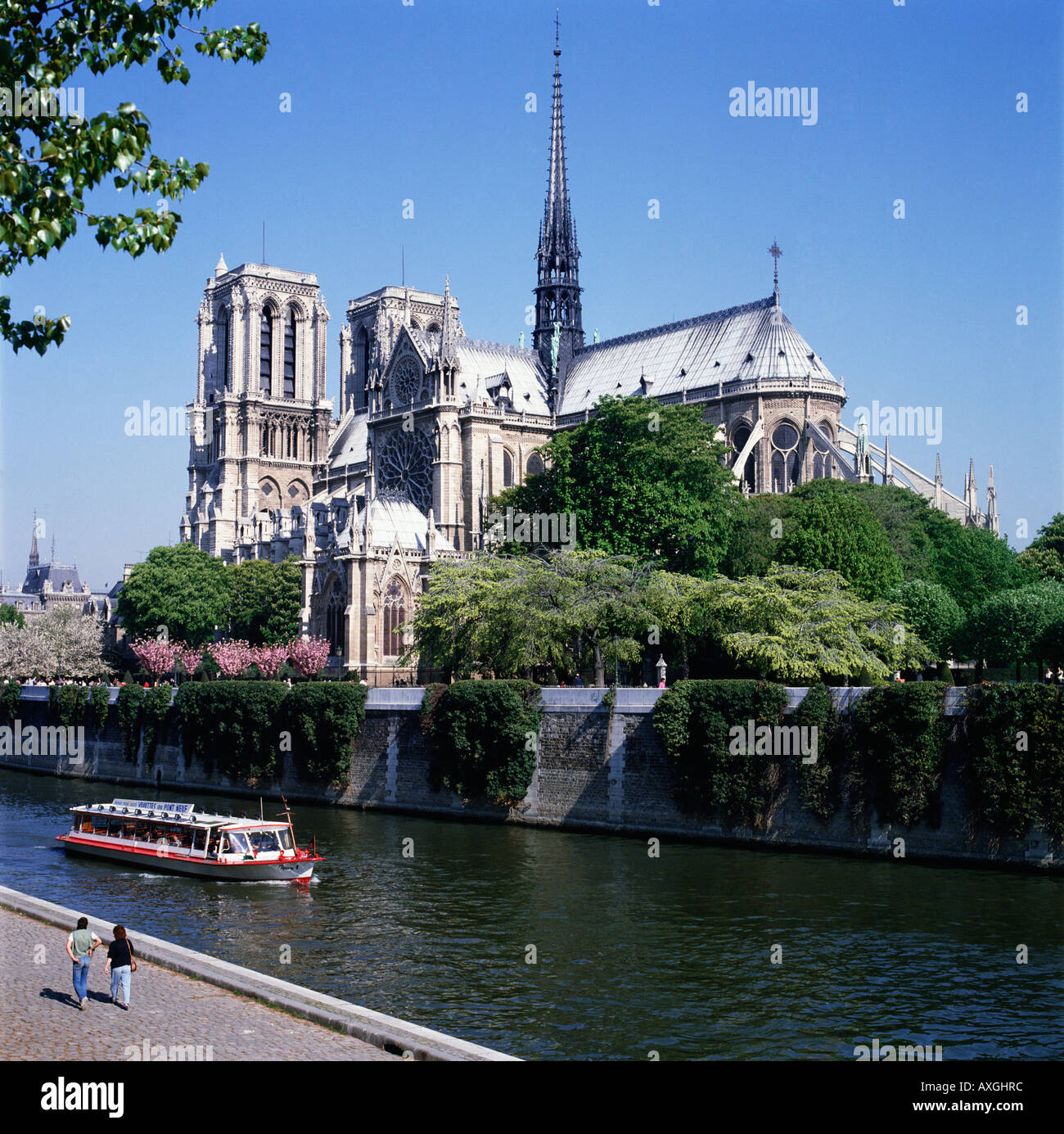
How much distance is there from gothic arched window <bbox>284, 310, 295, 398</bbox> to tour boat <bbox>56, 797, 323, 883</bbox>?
93213mm

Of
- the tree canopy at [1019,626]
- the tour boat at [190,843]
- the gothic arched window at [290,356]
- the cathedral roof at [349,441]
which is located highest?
the gothic arched window at [290,356]

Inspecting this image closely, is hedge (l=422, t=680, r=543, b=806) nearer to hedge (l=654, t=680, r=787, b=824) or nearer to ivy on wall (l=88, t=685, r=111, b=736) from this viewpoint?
hedge (l=654, t=680, r=787, b=824)

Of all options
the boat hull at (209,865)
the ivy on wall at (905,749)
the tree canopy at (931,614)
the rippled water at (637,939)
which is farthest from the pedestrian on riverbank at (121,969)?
the tree canopy at (931,614)

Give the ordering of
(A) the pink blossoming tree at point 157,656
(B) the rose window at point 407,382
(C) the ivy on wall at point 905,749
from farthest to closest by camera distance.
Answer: (B) the rose window at point 407,382 → (A) the pink blossoming tree at point 157,656 → (C) the ivy on wall at point 905,749

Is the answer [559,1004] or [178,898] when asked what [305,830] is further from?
[559,1004]

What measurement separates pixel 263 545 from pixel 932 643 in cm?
6451

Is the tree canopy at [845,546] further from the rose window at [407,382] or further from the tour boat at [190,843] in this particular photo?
the rose window at [407,382]

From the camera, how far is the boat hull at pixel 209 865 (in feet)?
119

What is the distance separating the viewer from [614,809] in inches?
1724

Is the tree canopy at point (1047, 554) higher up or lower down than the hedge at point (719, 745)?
higher up

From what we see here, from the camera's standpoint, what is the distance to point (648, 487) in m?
60.8

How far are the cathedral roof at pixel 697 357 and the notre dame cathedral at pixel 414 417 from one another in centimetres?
14

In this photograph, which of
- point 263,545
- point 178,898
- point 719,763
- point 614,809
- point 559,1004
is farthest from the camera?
point 263,545
